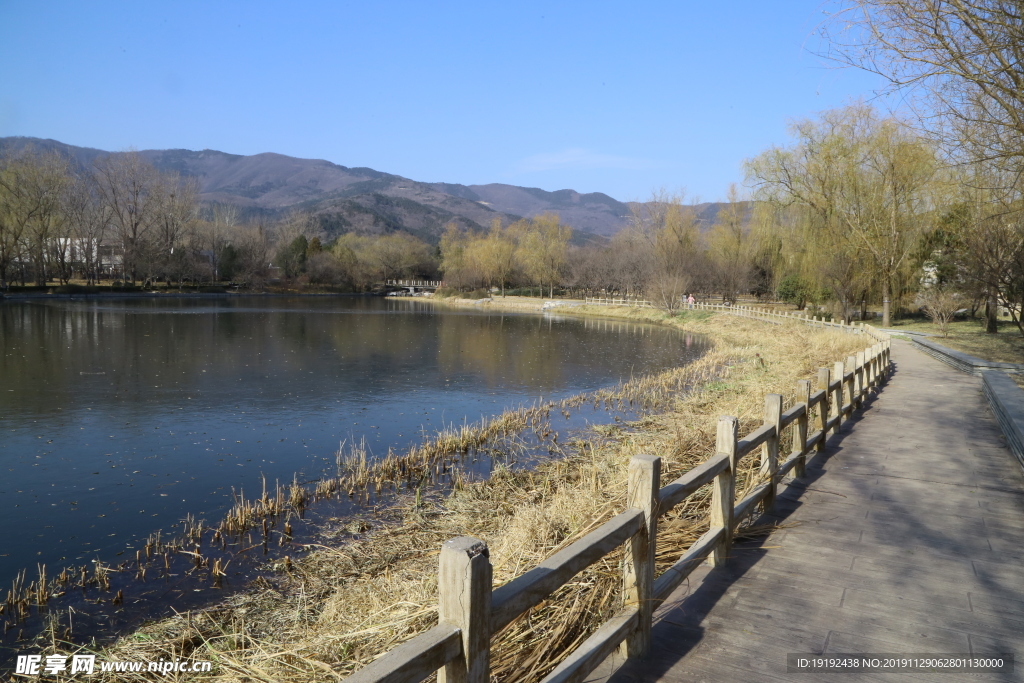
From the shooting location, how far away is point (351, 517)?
9539 millimetres

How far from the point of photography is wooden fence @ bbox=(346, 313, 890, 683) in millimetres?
2340

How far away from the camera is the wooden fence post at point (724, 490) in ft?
16.1

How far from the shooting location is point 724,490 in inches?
194

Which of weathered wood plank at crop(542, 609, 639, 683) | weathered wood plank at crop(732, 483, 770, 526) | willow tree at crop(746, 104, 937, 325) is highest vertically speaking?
willow tree at crop(746, 104, 937, 325)

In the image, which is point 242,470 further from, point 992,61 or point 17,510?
point 992,61

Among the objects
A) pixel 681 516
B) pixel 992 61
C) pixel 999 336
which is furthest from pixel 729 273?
pixel 681 516

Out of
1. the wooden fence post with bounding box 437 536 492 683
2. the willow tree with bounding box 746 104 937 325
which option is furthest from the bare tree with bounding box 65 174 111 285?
the wooden fence post with bounding box 437 536 492 683

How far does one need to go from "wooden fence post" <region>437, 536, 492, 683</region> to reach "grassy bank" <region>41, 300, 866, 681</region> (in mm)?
1365

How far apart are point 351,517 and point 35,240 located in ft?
219

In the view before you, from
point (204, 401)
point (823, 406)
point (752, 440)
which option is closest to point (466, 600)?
point (752, 440)

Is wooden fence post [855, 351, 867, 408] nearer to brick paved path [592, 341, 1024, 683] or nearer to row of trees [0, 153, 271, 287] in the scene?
brick paved path [592, 341, 1024, 683]

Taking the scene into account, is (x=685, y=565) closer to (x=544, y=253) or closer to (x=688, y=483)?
(x=688, y=483)

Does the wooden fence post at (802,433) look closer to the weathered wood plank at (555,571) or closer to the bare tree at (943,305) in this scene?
the weathered wood plank at (555,571)

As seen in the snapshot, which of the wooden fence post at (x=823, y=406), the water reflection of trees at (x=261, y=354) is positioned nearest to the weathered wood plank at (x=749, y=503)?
the wooden fence post at (x=823, y=406)
